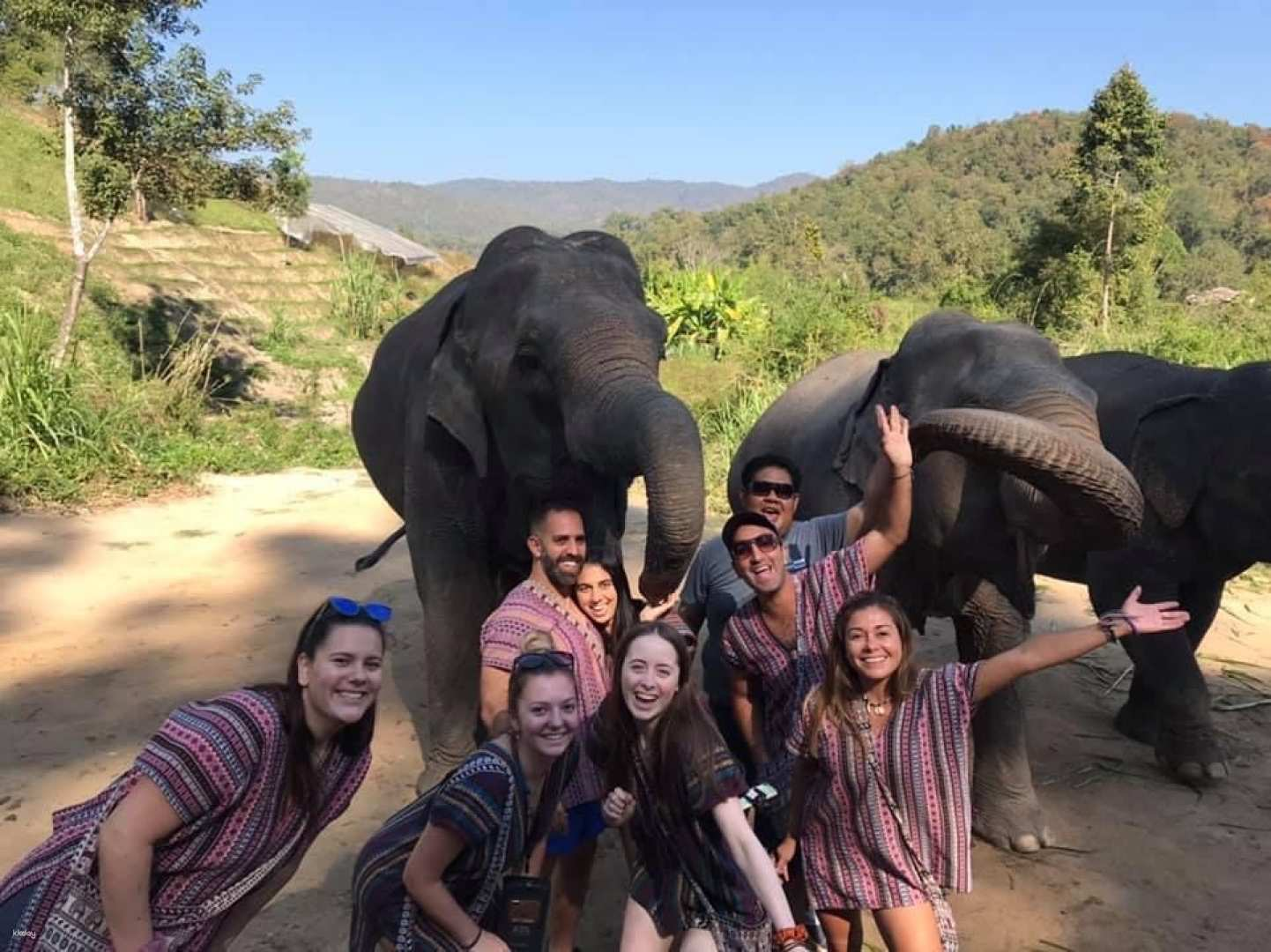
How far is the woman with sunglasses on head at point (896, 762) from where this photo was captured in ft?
8.27

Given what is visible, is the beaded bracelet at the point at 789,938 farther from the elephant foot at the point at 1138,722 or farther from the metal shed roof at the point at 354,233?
the metal shed roof at the point at 354,233

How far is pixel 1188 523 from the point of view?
4.74m

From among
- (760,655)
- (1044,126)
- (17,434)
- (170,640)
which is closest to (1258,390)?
(760,655)

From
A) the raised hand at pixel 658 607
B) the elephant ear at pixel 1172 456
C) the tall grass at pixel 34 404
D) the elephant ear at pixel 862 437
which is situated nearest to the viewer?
the raised hand at pixel 658 607

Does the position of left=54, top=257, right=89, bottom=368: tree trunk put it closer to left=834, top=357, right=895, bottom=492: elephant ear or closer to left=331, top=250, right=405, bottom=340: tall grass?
left=331, top=250, right=405, bottom=340: tall grass

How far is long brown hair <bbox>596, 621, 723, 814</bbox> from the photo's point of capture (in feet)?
7.80

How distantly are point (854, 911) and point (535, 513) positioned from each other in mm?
1379

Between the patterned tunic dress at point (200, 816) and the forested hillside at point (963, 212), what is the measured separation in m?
39.9

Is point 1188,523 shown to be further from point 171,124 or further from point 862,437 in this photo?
point 171,124

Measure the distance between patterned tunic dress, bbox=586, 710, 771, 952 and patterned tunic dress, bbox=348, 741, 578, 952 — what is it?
256 mm

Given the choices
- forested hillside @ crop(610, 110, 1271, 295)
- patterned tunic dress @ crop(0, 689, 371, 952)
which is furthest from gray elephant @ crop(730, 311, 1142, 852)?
forested hillside @ crop(610, 110, 1271, 295)

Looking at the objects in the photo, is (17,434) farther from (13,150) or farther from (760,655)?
(13,150)

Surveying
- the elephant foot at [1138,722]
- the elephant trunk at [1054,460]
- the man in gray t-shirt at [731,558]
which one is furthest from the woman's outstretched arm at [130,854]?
the elephant foot at [1138,722]

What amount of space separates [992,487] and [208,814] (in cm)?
266
